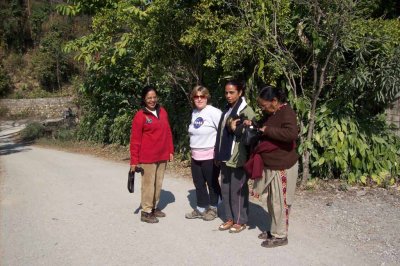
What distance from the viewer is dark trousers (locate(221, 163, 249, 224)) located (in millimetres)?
4906

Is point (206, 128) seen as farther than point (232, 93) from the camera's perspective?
Yes

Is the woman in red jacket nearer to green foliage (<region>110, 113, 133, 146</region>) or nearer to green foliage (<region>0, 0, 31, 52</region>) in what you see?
green foliage (<region>110, 113, 133, 146</region>)

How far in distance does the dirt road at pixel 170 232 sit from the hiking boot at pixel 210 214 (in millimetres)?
117

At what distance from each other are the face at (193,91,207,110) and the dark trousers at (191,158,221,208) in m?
0.68

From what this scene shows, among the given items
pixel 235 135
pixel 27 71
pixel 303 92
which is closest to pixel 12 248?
pixel 235 135

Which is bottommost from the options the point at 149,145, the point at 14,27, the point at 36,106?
the point at 36,106

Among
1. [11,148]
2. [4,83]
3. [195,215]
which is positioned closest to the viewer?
[195,215]

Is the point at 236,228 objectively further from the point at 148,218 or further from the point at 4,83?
the point at 4,83

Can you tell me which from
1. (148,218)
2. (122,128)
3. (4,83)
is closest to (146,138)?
(148,218)

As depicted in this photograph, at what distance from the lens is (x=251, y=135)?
4.45m

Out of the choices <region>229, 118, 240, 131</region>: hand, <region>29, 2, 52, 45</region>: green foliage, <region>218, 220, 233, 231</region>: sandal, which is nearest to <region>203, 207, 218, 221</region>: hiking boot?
<region>218, 220, 233, 231</region>: sandal

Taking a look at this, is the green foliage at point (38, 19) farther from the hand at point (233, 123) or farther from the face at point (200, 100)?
the hand at point (233, 123)

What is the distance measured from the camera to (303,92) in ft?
23.2

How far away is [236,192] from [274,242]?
2.41 ft
